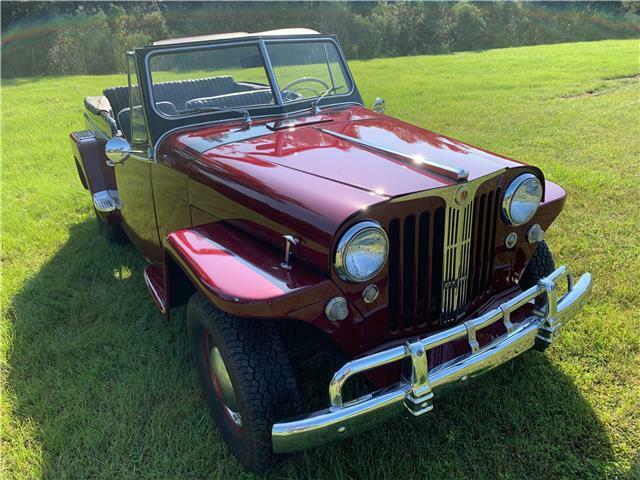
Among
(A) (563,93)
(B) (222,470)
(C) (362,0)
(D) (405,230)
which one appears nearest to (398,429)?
(B) (222,470)

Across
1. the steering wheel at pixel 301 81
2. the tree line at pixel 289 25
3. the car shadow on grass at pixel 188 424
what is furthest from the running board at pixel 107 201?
the tree line at pixel 289 25

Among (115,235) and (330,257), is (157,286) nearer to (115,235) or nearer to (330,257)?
(330,257)

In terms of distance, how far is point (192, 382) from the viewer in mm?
2582

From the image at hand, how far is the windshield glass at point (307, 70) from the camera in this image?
307 centimetres

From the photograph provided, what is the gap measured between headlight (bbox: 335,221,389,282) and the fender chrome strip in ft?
1.31

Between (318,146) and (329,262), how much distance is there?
0.83 meters

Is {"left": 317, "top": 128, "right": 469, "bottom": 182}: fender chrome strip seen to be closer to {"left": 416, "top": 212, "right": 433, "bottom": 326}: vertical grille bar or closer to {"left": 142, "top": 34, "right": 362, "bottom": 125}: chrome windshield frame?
A: {"left": 416, "top": 212, "right": 433, "bottom": 326}: vertical grille bar

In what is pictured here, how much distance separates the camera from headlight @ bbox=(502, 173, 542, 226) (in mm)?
2160

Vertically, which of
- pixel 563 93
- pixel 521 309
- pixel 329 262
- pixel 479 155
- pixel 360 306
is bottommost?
pixel 563 93

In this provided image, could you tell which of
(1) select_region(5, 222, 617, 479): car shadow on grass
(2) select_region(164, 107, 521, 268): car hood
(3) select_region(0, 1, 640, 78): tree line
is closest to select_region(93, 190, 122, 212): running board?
(1) select_region(5, 222, 617, 479): car shadow on grass

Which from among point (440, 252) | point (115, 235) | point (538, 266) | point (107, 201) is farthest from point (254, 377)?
point (115, 235)

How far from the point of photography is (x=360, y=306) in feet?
6.33

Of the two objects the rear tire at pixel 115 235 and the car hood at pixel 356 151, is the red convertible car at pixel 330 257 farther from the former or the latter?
the rear tire at pixel 115 235

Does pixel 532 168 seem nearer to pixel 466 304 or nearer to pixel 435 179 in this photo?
pixel 435 179
